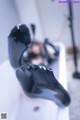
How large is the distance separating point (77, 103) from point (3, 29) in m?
0.68

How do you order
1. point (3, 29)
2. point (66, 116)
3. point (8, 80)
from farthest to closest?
point (8, 80), point (3, 29), point (66, 116)

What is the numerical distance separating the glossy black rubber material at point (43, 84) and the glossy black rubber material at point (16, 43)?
0.54 ft

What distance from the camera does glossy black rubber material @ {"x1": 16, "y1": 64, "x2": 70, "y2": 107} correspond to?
621 mm

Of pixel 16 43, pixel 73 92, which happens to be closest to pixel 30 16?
pixel 16 43

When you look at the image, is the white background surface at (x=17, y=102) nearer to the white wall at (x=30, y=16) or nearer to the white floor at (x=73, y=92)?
the white floor at (x=73, y=92)

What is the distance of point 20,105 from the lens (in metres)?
0.89

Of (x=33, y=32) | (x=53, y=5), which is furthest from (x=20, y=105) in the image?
(x=33, y=32)

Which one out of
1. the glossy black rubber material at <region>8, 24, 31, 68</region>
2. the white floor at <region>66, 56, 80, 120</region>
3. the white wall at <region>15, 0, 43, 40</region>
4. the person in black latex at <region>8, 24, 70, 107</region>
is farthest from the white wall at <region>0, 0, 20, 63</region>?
the white floor at <region>66, 56, 80, 120</region>

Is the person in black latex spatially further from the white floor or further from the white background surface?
the white floor

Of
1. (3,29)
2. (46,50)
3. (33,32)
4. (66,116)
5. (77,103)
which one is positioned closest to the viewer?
(66,116)

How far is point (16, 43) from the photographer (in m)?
0.82

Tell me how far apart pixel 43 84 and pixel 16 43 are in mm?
302

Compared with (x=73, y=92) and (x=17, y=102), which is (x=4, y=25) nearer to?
(x=17, y=102)

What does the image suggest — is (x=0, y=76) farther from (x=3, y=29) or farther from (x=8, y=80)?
(x=3, y=29)
